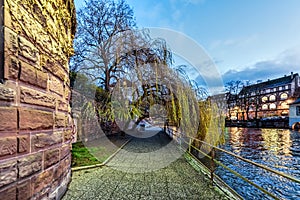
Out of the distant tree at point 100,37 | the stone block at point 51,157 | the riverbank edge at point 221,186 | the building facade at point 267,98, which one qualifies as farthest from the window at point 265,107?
the stone block at point 51,157

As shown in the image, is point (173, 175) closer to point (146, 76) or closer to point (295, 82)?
point (146, 76)

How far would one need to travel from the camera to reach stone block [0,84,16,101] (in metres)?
1.25

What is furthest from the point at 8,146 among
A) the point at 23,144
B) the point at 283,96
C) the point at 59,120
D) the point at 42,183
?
the point at 283,96

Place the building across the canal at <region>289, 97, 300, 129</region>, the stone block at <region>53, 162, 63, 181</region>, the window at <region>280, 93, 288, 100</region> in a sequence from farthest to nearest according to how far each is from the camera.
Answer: the window at <region>280, 93, 288, 100</region>
the building across the canal at <region>289, 97, 300, 129</region>
the stone block at <region>53, 162, 63, 181</region>

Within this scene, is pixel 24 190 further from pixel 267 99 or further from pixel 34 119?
pixel 267 99

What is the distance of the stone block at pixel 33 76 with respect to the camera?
1462mm

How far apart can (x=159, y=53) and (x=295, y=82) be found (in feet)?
159

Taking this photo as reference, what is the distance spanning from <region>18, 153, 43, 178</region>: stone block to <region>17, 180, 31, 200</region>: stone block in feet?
0.21

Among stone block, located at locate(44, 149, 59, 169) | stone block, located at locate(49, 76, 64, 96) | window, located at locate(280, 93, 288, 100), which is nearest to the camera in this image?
stone block, located at locate(44, 149, 59, 169)

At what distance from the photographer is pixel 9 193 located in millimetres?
1290

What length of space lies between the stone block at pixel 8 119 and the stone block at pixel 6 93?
0.25 feet

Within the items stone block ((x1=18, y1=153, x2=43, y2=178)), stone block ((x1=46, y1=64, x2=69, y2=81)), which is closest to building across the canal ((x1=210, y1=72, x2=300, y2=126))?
stone block ((x1=46, y1=64, x2=69, y2=81))

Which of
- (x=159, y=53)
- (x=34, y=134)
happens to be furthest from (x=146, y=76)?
(x=34, y=134)

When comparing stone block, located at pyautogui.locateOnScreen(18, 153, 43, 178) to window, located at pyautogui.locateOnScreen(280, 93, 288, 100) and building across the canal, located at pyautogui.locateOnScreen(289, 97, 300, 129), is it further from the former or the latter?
window, located at pyautogui.locateOnScreen(280, 93, 288, 100)
